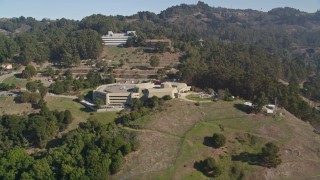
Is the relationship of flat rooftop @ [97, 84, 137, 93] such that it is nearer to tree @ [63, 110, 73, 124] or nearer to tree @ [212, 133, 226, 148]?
tree @ [63, 110, 73, 124]

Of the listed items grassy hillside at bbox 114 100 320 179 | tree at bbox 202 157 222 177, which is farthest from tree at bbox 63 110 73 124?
tree at bbox 202 157 222 177

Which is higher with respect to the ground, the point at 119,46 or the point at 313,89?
the point at 119,46

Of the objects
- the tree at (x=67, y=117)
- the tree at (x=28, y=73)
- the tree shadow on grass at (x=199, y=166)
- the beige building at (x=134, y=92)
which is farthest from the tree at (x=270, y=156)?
the tree at (x=28, y=73)

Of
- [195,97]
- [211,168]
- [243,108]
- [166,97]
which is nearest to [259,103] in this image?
[243,108]

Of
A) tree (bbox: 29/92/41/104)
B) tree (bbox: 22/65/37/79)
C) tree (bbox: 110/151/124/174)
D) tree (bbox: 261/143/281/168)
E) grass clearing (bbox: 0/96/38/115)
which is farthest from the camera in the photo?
tree (bbox: 22/65/37/79)

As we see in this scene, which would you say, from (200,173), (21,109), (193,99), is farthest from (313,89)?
(21,109)

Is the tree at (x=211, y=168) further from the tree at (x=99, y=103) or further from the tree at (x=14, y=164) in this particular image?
the tree at (x=99, y=103)

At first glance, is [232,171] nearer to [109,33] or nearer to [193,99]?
[193,99]
